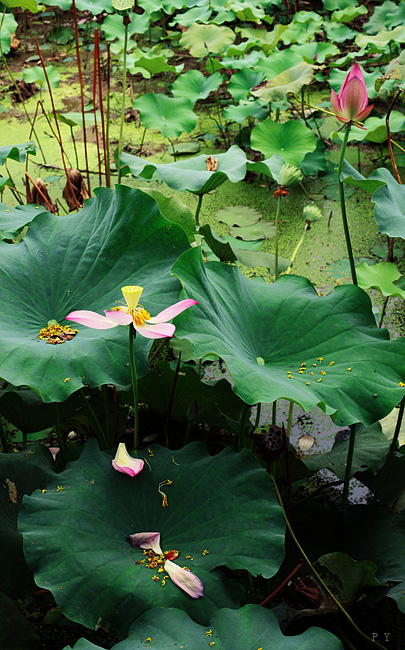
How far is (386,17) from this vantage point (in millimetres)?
3443

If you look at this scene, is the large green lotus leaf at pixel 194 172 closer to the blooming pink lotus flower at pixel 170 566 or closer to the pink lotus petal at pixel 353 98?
the pink lotus petal at pixel 353 98

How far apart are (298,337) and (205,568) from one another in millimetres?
493

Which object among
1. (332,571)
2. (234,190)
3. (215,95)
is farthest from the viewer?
(215,95)

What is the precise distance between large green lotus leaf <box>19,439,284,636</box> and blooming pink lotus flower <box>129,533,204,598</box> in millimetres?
11

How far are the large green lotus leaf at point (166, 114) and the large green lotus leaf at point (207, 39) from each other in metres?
0.75

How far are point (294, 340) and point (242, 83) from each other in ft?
7.35

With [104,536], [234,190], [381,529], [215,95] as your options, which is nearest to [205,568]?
[104,536]

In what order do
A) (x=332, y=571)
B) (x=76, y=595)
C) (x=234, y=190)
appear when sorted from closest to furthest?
(x=76, y=595), (x=332, y=571), (x=234, y=190)

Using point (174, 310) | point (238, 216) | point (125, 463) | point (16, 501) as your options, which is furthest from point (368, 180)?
point (238, 216)

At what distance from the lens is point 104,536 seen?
36.4 inches

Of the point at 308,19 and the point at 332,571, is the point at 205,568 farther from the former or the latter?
the point at 308,19

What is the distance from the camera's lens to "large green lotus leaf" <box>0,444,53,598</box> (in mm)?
1015

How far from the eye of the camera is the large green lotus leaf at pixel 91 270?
1037 mm

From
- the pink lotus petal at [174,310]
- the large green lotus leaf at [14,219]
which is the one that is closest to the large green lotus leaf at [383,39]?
the large green lotus leaf at [14,219]
